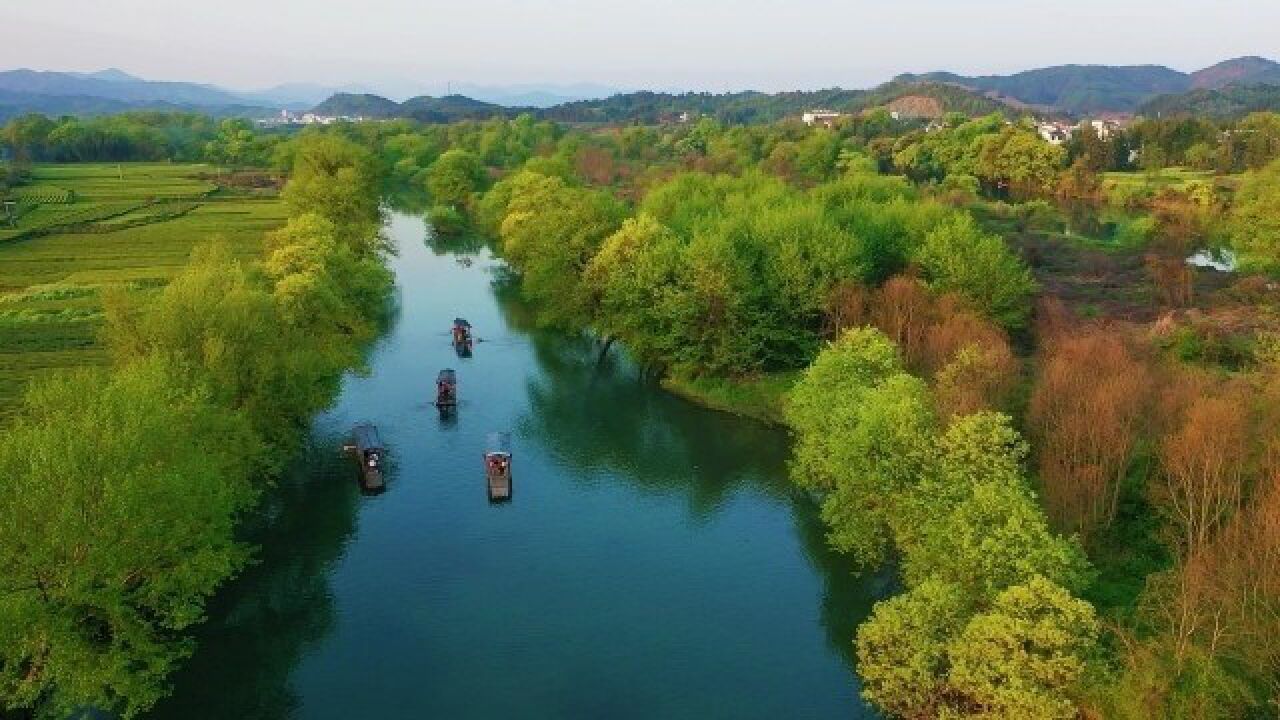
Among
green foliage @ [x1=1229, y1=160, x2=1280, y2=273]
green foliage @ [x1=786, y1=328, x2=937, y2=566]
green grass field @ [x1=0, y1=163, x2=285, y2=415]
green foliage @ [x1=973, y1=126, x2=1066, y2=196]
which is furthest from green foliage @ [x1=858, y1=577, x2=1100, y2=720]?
green foliage @ [x1=973, y1=126, x2=1066, y2=196]

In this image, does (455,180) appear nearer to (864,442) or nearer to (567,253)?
(567,253)

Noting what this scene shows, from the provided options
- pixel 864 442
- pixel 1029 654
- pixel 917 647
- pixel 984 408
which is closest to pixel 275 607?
pixel 864 442

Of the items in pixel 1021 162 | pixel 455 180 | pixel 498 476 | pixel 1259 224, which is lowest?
pixel 498 476

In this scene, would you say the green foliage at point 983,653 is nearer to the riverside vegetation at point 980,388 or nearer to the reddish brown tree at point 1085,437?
the riverside vegetation at point 980,388

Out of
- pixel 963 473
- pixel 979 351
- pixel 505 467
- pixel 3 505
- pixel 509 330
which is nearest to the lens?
pixel 3 505

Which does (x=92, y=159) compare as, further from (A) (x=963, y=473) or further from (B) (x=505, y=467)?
(A) (x=963, y=473)

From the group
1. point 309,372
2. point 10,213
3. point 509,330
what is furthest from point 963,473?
point 10,213
